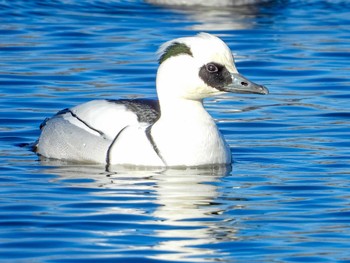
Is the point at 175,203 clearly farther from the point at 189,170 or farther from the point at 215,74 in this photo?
the point at 215,74

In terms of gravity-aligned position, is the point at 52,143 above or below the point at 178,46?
below

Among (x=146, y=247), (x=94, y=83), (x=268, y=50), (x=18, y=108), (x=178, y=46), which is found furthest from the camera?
(x=268, y=50)

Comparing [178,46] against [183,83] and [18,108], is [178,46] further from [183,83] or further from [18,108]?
[18,108]

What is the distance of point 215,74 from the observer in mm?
12102

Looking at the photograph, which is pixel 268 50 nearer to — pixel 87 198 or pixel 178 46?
pixel 178 46

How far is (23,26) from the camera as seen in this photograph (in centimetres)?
1962

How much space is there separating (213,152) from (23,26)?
7865 millimetres

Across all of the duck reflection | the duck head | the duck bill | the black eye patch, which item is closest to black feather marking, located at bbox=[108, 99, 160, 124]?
the duck head

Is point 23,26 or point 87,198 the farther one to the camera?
point 23,26

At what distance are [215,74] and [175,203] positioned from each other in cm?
153

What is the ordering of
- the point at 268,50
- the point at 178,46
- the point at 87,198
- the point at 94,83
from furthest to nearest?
the point at 268,50
the point at 94,83
the point at 178,46
the point at 87,198

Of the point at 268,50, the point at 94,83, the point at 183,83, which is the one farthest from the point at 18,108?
the point at 268,50

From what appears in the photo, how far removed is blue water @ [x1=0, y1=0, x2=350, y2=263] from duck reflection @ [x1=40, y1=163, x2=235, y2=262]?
2cm

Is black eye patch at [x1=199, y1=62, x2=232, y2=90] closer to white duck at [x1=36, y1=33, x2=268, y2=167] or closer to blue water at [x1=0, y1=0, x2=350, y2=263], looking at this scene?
white duck at [x1=36, y1=33, x2=268, y2=167]
